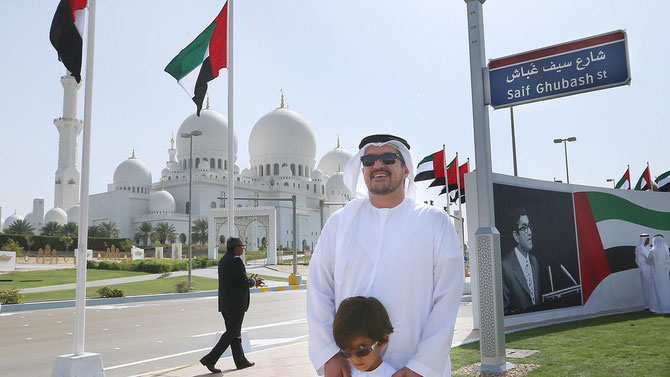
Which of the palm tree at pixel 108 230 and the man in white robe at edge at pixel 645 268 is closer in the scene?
the man in white robe at edge at pixel 645 268

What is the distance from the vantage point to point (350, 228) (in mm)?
3055

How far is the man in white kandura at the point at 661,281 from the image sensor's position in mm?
11812

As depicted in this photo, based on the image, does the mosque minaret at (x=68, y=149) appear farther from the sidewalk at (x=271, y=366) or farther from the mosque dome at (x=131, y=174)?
the sidewalk at (x=271, y=366)

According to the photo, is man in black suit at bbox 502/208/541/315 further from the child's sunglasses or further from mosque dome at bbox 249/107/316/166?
mosque dome at bbox 249/107/316/166

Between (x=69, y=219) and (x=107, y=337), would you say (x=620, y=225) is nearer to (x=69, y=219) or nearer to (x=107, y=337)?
(x=107, y=337)

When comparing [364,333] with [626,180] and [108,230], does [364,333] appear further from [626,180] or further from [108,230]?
[108,230]

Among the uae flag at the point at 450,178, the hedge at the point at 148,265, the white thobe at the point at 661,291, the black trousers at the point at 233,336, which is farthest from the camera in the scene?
the hedge at the point at 148,265

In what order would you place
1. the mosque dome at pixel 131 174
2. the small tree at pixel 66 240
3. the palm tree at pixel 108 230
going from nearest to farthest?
the small tree at pixel 66 240
the palm tree at pixel 108 230
the mosque dome at pixel 131 174

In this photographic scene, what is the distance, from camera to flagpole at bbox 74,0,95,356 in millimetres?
6297

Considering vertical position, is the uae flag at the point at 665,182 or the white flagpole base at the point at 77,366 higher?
the uae flag at the point at 665,182

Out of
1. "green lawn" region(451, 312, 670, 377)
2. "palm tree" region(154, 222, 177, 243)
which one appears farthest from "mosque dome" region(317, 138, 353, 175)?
"green lawn" region(451, 312, 670, 377)

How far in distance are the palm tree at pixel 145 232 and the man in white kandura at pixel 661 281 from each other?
56915mm

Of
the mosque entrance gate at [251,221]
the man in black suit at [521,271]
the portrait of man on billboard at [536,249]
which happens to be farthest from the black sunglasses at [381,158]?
the mosque entrance gate at [251,221]

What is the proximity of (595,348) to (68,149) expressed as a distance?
208ft
